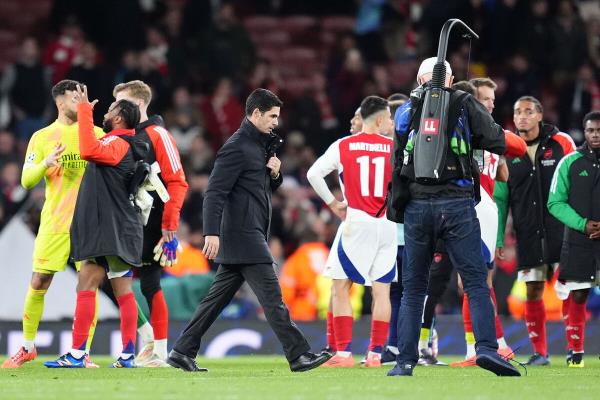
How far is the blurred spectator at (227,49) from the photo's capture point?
70.3 ft

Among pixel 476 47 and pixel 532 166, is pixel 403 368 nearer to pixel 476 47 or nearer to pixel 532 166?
pixel 532 166

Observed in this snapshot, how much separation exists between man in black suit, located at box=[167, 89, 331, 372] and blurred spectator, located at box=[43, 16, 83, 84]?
10.6 meters

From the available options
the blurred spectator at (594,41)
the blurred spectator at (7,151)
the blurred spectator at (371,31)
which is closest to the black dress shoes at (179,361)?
the blurred spectator at (7,151)

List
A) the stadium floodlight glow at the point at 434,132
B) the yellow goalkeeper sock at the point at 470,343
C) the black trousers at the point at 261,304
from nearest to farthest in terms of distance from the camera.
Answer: the stadium floodlight glow at the point at 434,132
the black trousers at the point at 261,304
the yellow goalkeeper sock at the point at 470,343

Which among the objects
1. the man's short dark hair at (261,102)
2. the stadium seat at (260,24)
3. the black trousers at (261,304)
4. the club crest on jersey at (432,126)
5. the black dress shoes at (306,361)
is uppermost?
the stadium seat at (260,24)

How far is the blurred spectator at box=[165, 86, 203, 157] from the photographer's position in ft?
66.9

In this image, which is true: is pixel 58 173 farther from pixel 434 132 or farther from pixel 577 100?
pixel 577 100

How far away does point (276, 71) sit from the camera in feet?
75.9

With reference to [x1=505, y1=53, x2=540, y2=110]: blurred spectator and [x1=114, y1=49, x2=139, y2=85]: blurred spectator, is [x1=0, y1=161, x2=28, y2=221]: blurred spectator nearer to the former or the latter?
[x1=114, y1=49, x2=139, y2=85]: blurred spectator

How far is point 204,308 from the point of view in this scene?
417 inches

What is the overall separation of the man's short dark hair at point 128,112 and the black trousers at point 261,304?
5.98ft

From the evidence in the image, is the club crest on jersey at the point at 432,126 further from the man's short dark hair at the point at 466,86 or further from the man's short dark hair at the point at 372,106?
the man's short dark hair at the point at 372,106

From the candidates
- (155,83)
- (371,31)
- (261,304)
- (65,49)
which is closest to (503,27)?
(371,31)

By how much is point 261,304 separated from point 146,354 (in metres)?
2.15
